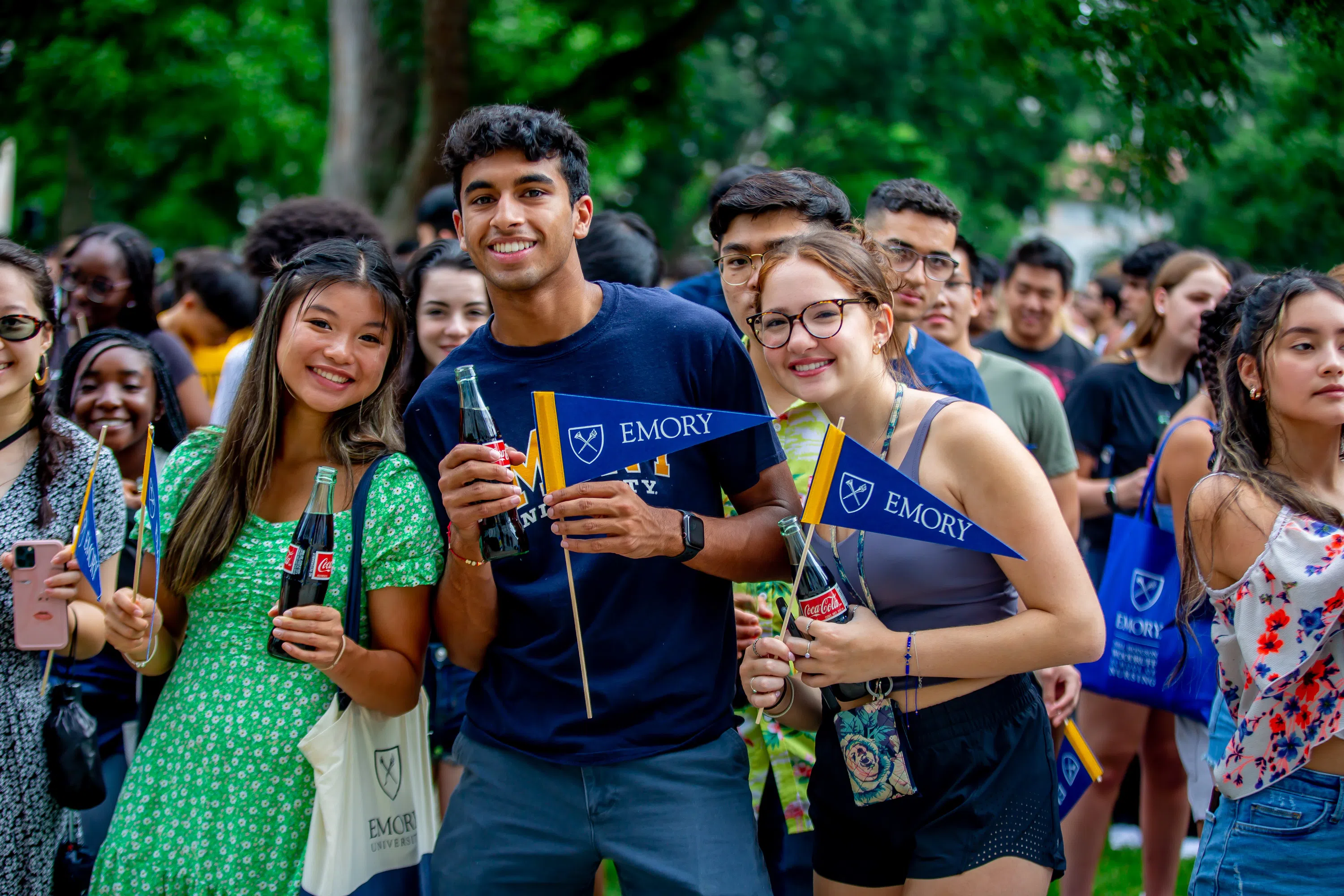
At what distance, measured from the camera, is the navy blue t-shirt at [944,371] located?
3.80 m

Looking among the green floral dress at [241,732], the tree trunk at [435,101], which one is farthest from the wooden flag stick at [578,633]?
the tree trunk at [435,101]

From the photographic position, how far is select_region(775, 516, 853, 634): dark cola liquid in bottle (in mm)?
2631

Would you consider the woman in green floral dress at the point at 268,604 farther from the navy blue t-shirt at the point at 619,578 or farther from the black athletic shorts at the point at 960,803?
the black athletic shorts at the point at 960,803

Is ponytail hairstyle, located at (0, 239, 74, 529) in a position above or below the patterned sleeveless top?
above

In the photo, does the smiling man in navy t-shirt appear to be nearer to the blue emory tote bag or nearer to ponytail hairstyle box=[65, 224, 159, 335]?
the blue emory tote bag

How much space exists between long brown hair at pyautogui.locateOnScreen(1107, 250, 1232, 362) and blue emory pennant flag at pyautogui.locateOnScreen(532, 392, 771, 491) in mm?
3480

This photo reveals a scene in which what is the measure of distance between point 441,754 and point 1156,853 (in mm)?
2927

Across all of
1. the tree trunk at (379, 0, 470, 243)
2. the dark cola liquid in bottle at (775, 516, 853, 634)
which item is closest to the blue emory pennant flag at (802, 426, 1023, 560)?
the dark cola liquid in bottle at (775, 516, 853, 634)

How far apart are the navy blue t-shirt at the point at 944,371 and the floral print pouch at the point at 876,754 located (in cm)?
139

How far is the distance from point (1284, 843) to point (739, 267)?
2.23 m

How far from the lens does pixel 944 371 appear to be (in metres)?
3.85

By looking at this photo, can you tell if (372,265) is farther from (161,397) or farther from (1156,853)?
(1156,853)

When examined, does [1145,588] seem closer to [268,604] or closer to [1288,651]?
[1288,651]

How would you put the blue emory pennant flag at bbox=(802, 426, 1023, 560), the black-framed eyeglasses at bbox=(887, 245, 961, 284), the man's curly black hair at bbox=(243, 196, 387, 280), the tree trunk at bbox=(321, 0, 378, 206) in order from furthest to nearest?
the tree trunk at bbox=(321, 0, 378, 206) → the man's curly black hair at bbox=(243, 196, 387, 280) → the black-framed eyeglasses at bbox=(887, 245, 961, 284) → the blue emory pennant flag at bbox=(802, 426, 1023, 560)
